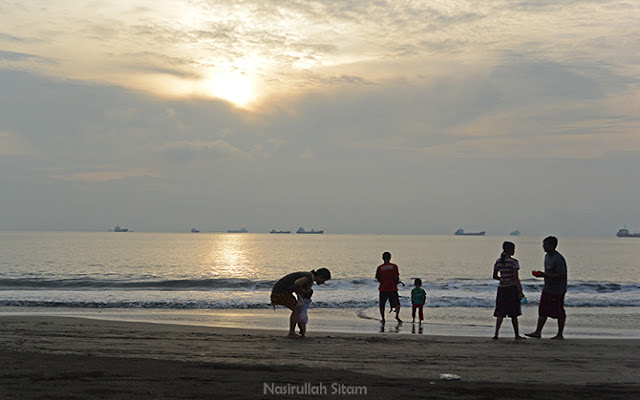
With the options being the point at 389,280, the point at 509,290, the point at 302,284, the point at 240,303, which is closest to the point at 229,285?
the point at 240,303

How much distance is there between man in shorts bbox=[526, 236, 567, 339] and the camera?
11.1 metres

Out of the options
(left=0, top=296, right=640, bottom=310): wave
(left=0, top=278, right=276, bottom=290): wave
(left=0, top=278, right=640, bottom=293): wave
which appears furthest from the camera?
(left=0, top=278, right=276, bottom=290): wave

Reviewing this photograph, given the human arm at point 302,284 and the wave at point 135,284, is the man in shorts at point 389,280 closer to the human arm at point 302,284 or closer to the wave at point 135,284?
the human arm at point 302,284

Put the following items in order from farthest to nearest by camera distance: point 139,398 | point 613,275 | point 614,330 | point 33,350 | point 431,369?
point 613,275 < point 614,330 < point 33,350 < point 431,369 < point 139,398

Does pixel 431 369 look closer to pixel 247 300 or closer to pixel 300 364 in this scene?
pixel 300 364

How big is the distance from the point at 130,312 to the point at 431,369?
40.9ft

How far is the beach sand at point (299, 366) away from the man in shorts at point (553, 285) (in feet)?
1.84

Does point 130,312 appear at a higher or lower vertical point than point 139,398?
lower

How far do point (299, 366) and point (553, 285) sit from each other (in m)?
6.30

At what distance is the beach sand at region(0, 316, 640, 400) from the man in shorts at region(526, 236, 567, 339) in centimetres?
56

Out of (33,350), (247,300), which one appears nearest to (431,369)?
(33,350)

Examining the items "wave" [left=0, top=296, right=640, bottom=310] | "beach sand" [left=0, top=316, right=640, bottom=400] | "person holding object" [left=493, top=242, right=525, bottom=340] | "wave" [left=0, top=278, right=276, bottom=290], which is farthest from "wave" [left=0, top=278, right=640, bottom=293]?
"beach sand" [left=0, top=316, right=640, bottom=400]

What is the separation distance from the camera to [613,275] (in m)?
48.7

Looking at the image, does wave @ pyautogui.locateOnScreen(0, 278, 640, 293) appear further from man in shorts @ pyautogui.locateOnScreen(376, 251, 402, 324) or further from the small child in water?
the small child in water
